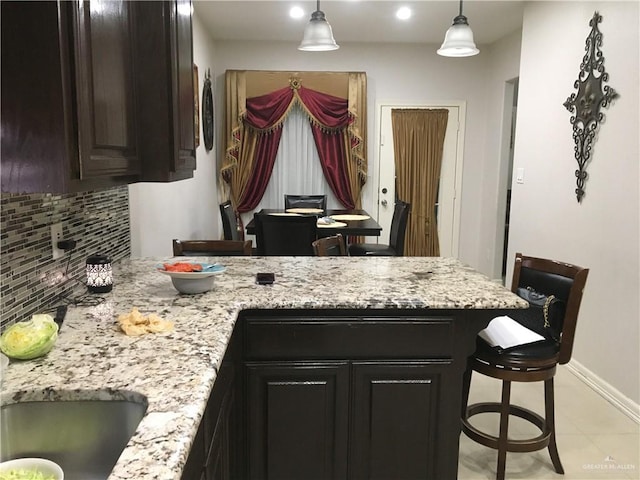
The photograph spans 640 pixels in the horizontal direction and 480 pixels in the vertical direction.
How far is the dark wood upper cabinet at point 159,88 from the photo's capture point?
5.73ft

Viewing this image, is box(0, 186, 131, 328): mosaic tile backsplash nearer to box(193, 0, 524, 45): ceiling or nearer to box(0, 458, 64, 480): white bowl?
box(0, 458, 64, 480): white bowl

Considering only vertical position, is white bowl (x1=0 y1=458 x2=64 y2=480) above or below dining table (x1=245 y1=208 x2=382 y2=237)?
below

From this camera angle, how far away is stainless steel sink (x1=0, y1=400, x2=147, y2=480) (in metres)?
1.17

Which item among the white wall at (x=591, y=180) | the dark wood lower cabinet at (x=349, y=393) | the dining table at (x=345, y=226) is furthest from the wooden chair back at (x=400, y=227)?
the dark wood lower cabinet at (x=349, y=393)

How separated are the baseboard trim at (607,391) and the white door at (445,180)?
9.68ft

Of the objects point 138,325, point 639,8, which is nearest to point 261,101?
point 639,8

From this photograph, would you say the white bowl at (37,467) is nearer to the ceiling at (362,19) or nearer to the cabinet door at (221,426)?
the cabinet door at (221,426)

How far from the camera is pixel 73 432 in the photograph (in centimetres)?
120

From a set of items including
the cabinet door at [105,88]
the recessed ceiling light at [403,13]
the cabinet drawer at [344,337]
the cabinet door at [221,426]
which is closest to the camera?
the cabinet door at [105,88]

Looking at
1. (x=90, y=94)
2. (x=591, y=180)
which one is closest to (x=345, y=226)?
(x=591, y=180)

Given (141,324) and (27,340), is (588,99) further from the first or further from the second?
(27,340)

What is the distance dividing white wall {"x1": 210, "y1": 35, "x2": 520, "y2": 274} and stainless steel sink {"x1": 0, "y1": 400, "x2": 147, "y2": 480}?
17.4ft

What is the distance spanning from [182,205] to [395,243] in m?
1.85

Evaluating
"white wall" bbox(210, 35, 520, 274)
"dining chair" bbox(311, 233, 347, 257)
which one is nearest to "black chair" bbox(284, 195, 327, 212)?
"white wall" bbox(210, 35, 520, 274)
